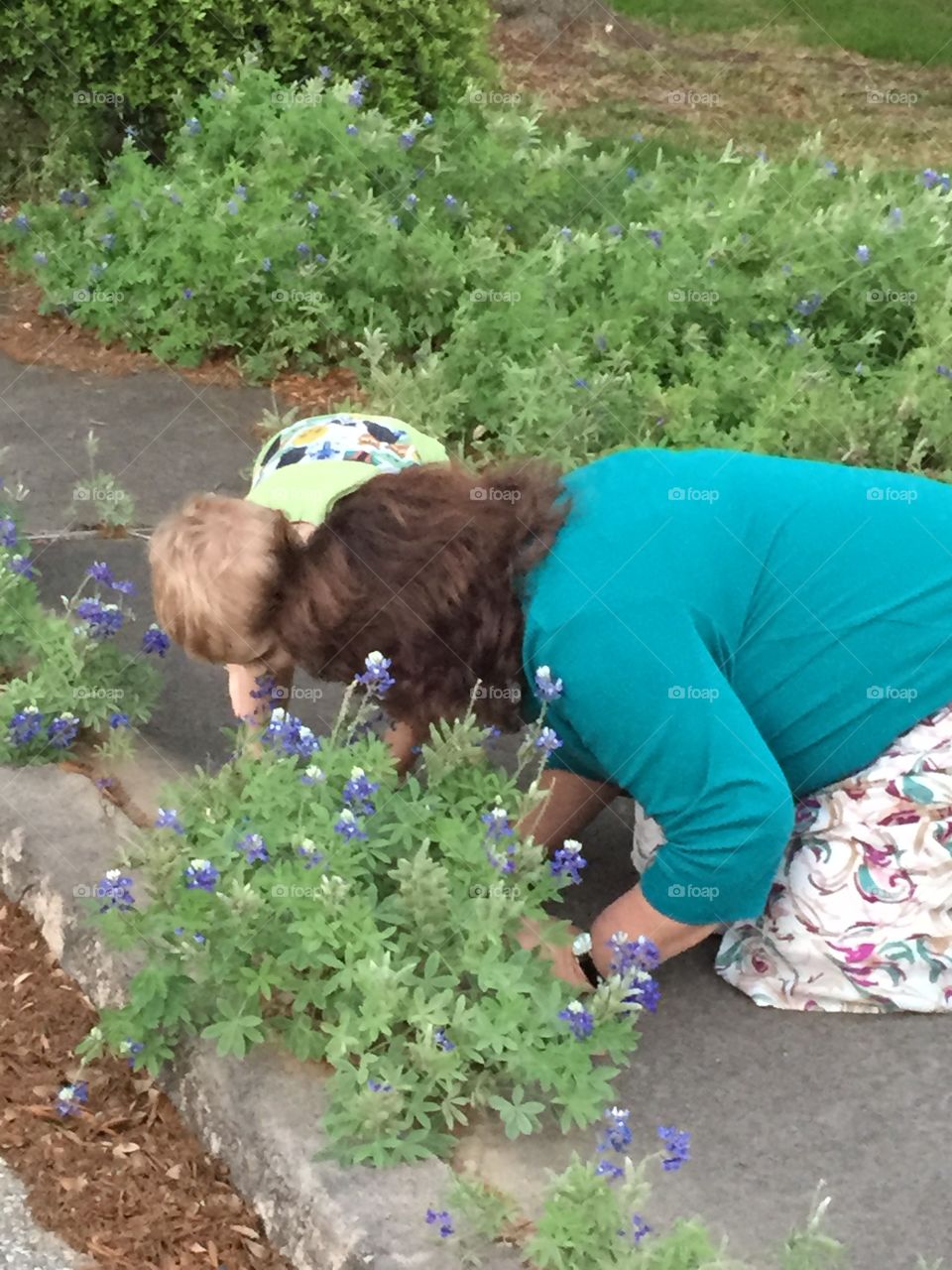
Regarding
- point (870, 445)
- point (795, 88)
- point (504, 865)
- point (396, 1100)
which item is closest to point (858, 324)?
point (870, 445)

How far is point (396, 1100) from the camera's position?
2486 millimetres

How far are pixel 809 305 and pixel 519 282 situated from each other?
39.6 inches

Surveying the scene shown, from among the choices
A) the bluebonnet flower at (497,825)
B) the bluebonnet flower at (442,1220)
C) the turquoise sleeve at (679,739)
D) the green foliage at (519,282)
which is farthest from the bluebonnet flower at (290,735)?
the green foliage at (519,282)

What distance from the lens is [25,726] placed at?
3355 millimetres

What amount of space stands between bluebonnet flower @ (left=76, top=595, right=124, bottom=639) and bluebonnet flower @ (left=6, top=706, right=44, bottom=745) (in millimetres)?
231

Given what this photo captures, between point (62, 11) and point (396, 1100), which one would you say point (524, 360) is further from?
point (396, 1100)

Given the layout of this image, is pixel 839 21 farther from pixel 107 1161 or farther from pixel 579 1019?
pixel 107 1161

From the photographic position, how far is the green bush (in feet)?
20.3

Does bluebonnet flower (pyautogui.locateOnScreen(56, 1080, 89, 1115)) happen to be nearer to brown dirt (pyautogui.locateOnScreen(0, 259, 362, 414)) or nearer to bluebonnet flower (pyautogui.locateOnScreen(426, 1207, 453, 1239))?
bluebonnet flower (pyautogui.locateOnScreen(426, 1207, 453, 1239))

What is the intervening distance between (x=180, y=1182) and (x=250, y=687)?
3.30 feet

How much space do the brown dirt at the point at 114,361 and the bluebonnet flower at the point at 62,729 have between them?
2108mm

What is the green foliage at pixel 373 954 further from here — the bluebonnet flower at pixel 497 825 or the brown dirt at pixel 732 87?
the brown dirt at pixel 732 87

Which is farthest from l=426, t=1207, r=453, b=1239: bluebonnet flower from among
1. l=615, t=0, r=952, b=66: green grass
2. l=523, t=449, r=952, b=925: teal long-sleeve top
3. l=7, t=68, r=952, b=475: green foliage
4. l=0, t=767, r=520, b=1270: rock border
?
l=615, t=0, r=952, b=66: green grass

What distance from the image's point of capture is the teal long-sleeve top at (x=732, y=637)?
2613mm
